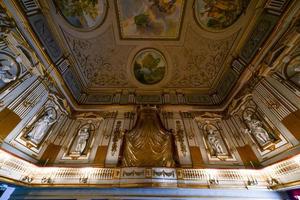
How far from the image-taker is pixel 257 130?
227 inches

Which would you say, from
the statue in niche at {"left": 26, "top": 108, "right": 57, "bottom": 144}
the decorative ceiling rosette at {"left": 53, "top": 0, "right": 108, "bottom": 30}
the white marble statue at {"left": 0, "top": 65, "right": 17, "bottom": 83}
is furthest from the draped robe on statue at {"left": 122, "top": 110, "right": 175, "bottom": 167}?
the decorative ceiling rosette at {"left": 53, "top": 0, "right": 108, "bottom": 30}

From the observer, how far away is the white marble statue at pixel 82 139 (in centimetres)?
615

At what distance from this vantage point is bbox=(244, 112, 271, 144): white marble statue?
18.0ft

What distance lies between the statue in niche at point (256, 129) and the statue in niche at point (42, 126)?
888 cm

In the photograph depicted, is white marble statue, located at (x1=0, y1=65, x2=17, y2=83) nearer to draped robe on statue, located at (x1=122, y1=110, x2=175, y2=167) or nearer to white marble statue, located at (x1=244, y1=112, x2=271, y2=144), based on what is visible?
draped robe on statue, located at (x1=122, y1=110, x2=175, y2=167)

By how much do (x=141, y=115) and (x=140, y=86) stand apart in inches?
97.6

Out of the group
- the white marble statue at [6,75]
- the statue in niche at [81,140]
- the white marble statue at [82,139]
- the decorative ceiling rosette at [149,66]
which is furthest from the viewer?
the decorative ceiling rosette at [149,66]

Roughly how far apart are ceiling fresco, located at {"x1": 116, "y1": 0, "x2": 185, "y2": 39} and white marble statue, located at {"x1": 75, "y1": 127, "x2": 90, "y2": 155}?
5.49m

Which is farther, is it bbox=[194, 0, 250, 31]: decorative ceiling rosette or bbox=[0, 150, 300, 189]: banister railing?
bbox=[194, 0, 250, 31]: decorative ceiling rosette

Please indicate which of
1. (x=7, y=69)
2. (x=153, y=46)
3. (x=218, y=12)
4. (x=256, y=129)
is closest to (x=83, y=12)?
(x=153, y=46)

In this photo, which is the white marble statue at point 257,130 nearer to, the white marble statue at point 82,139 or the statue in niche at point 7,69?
the white marble statue at point 82,139

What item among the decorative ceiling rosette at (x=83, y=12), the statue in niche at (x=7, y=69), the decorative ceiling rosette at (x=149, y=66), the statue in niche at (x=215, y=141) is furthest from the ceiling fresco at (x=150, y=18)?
the statue in niche at (x=215, y=141)

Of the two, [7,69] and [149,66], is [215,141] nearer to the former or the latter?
[149,66]

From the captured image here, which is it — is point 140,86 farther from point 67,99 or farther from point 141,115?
point 67,99
